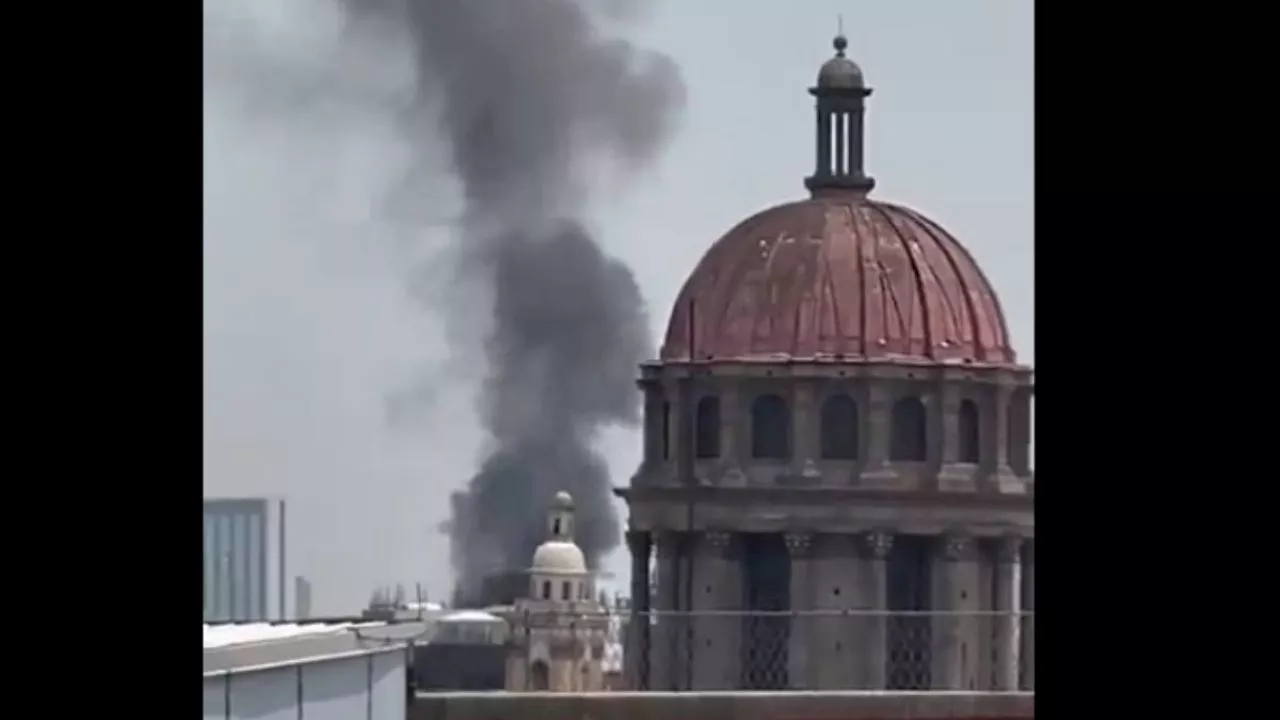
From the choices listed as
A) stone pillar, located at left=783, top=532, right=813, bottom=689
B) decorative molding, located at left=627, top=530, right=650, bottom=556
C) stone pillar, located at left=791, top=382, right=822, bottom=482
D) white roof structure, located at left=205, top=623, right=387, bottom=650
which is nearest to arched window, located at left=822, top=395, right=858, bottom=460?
stone pillar, located at left=791, top=382, right=822, bottom=482

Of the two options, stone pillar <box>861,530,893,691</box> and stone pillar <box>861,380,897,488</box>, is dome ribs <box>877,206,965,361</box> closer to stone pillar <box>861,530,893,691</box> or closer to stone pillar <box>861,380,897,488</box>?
stone pillar <box>861,380,897,488</box>

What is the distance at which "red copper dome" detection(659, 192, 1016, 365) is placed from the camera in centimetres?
3869

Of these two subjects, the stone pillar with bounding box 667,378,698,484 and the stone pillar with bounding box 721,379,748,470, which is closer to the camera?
the stone pillar with bounding box 721,379,748,470

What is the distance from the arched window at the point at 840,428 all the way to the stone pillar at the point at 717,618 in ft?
4.81

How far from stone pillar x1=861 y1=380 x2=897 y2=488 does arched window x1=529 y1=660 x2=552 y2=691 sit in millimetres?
5252

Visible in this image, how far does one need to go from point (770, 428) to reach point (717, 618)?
9.64 ft

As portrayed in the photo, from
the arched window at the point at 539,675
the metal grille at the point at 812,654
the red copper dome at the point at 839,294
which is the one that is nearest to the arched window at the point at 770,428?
the red copper dome at the point at 839,294

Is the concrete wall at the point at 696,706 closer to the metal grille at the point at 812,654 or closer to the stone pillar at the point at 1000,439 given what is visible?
the metal grille at the point at 812,654

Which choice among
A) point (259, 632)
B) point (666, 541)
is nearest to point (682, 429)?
point (666, 541)
